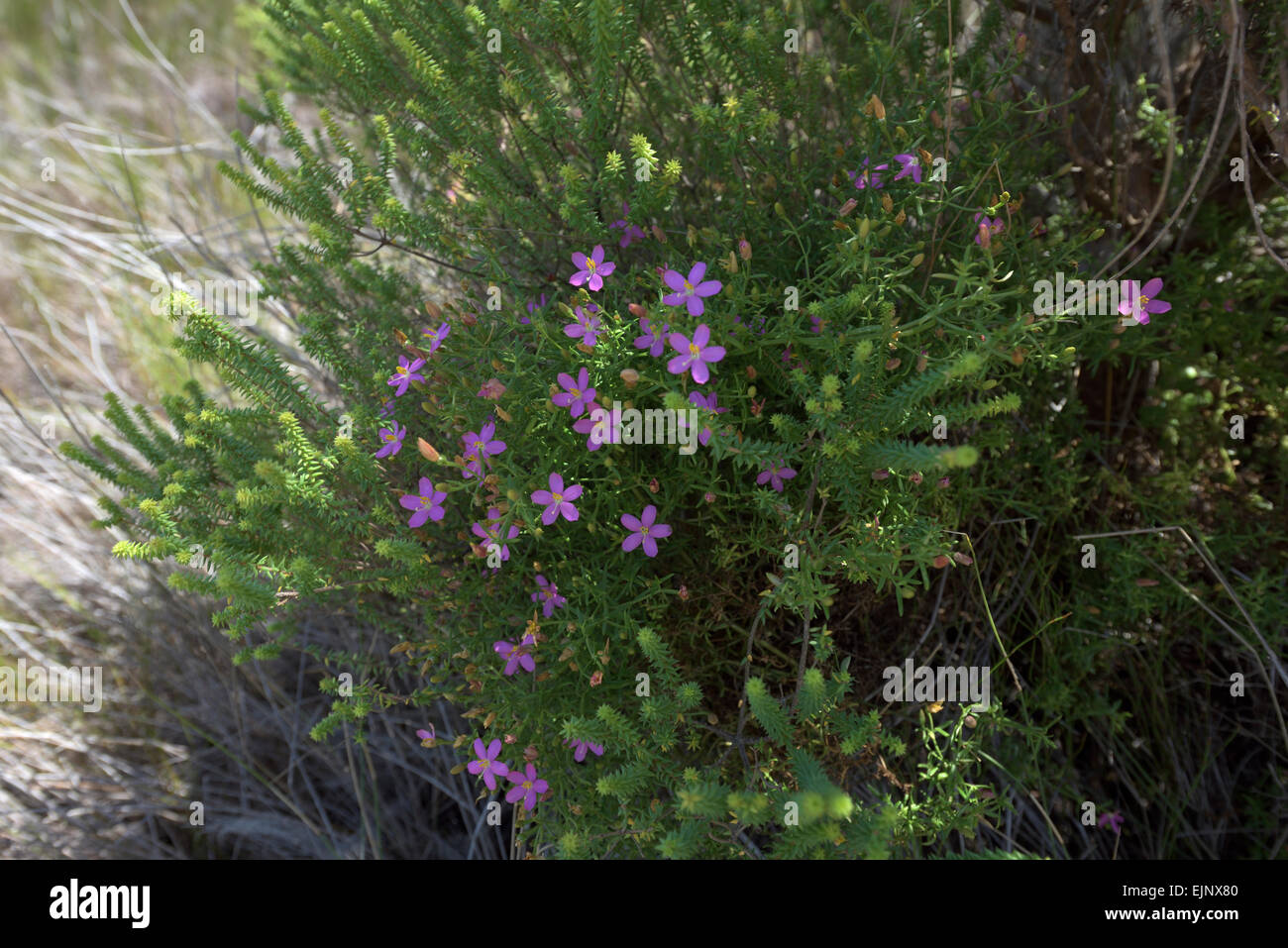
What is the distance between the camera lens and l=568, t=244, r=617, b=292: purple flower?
5.35 ft

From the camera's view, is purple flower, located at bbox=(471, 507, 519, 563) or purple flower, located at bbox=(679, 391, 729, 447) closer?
purple flower, located at bbox=(679, 391, 729, 447)

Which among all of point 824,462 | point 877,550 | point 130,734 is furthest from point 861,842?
point 130,734

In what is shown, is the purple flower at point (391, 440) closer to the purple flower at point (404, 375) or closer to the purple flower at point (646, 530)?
the purple flower at point (404, 375)

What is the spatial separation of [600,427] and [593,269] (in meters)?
0.34

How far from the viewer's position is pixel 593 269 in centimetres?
167

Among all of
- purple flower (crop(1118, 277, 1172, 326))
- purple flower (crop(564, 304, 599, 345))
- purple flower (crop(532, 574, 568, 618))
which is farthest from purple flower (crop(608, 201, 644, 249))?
purple flower (crop(1118, 277, 1172, 326))

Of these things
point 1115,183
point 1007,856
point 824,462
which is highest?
point 1115,183

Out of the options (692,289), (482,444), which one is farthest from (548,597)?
(692,289)

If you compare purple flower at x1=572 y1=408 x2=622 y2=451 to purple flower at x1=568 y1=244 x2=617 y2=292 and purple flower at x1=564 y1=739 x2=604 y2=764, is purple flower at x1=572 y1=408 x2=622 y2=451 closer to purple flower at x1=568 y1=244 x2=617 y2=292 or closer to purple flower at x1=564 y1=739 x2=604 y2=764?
purple flower at x1=568 y1=244 x2=617 y2=292

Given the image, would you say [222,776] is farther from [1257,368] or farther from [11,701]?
[1257,368]

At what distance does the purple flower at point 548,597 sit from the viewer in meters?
1.67

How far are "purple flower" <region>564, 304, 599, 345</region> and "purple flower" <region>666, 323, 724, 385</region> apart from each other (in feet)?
0.48
